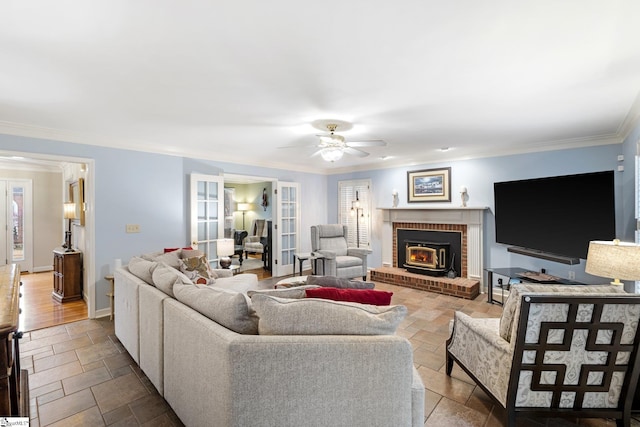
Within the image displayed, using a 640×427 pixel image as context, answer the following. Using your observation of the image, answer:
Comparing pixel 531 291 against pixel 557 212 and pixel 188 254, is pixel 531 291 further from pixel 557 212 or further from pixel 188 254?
pixel 188 254

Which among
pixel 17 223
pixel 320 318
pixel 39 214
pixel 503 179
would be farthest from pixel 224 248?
pixel 17 223

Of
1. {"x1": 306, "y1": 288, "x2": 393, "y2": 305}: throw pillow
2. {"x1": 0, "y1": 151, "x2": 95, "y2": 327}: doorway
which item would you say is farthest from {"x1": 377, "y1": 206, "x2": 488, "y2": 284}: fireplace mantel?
{"x1": 0, "y1": 151, "x2": 95, "y2": 327}: doorway

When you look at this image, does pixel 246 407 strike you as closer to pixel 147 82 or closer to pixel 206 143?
pixel 147 82

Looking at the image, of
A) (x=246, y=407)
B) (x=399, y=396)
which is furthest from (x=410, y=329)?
(x=246, y=407)

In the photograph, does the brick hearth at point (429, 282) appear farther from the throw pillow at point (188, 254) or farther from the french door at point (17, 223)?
the french door at point (17, 223)

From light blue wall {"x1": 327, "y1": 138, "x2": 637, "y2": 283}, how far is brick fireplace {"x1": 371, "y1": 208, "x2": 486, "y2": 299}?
178mm

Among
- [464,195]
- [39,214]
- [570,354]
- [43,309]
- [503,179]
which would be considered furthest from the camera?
[39,214]

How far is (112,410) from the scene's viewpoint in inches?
81.7

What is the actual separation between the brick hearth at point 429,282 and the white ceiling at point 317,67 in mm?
2383

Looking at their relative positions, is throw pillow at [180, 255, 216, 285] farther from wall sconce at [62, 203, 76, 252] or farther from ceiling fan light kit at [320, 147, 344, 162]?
wall sconce at [62, 203, 76, 252]

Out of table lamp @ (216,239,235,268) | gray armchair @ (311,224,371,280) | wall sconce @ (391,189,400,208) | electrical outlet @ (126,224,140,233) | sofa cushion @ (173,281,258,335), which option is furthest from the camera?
wall sconce @ (391,189,400,208)

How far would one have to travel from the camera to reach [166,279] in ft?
7.61

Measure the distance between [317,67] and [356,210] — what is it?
15.7 feet

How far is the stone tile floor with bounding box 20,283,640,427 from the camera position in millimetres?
1996
